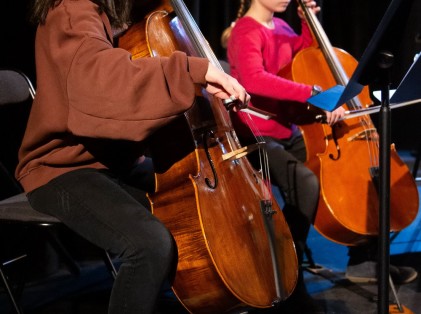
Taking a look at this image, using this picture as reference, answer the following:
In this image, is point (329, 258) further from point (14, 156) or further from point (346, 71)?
point (14, 156)

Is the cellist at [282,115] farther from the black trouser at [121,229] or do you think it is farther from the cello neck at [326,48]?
the black trouser at [121,229]

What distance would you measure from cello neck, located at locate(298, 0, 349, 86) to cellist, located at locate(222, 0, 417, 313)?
0.04 meters

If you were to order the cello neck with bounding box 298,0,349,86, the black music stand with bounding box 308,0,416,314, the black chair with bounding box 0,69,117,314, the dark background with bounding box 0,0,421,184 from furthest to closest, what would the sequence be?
the dark background with bounding box 0,0,421,184 < the cello neck with bounding box 298,0,349,86 < the black chair with bounding box 0,69,117,314 < the black music stand with bounding box 308,0,416,314

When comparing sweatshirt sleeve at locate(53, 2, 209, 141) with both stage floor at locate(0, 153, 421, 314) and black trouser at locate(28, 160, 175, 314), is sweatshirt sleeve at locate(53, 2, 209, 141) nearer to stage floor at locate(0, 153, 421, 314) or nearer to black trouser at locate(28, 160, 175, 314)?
black trouser at locate(28, 160, 175, 314)

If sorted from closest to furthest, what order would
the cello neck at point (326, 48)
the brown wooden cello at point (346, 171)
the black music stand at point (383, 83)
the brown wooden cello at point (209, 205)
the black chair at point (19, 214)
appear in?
the black music stand at point (383, 83) → the brown wooden cello at point (209, 205) → the black chair at point (19, 214) → the brown wooden cello at point (346, 171) → the cello neck at point (326, 48)

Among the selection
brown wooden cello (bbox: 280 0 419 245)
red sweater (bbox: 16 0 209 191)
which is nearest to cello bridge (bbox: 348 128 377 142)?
brown wooden cello (bbox: 280 0 419 245)

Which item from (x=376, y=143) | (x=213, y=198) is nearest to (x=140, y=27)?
(x=213, y=198)

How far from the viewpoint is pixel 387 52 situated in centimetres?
128

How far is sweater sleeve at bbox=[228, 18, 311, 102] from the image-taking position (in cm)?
207

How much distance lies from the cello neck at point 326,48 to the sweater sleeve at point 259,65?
0.16 metres

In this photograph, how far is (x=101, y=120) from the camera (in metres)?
1.31

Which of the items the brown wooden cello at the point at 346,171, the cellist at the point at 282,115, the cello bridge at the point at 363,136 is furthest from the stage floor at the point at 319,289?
the cello bridge at the point at 363,136

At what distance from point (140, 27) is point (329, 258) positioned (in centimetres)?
151

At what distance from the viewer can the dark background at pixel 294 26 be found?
2.48m
